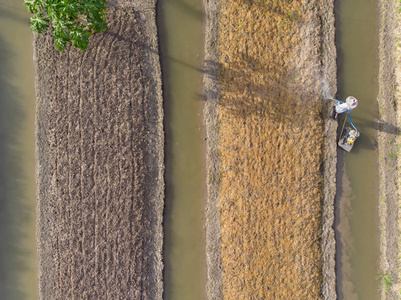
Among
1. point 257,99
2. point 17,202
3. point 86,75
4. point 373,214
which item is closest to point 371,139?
point 373,214

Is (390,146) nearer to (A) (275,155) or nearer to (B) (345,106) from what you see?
(B) (345,106)

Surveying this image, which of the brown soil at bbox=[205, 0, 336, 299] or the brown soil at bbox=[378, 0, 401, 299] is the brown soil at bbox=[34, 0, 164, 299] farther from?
the brown soil at bbox=[378, 0, 401, 299]

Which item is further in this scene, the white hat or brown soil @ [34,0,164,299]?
brown soil @ [34,0,164,299]

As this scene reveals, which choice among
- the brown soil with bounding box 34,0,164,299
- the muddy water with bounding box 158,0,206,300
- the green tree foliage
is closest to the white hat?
the muddy water with bounding box 158,0,206,300

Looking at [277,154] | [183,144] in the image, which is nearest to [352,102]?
[277,154]

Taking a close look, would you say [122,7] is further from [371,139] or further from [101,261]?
[371,139]

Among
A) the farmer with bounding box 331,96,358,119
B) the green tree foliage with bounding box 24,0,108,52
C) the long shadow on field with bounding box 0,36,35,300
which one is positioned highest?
the green tree foliage with bounding box 24,0,108,52
